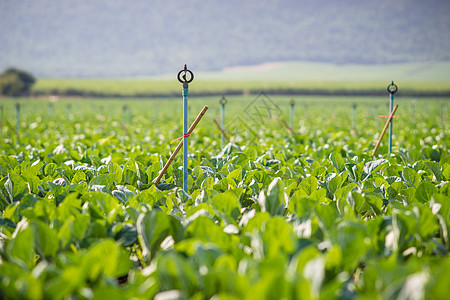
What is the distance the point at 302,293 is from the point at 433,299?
409 millimetres

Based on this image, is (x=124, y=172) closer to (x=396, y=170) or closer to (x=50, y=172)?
(x=50, y=172)

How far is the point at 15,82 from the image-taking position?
229 feet

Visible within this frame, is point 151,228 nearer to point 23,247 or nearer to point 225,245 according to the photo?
point 225,245

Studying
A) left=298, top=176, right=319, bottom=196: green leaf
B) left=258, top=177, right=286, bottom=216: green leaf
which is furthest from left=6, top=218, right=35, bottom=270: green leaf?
left=298, top=176, right=319, bottom=196: green leaf

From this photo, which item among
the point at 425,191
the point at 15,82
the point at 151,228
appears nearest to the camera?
the point at 151,228

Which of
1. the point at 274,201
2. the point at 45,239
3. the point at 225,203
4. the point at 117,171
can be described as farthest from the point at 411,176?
the point at 45,239

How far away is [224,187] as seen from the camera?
3.06 meters

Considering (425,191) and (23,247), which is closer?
(23,247)

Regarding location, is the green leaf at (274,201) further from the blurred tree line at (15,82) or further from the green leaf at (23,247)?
the blurred tree line at (15,82)

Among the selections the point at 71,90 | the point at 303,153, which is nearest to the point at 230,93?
the point at 71,90

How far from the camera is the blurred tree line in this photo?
69.4 metres

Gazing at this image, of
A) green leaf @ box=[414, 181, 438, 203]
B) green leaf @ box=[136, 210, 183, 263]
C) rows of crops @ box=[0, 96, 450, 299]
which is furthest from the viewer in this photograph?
green leaf @ box=[414, 181, 438, 203]

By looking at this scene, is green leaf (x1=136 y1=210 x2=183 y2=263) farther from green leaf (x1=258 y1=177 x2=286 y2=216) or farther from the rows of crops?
green leaf (x1=258 y1=177 x2=286 y2=216)

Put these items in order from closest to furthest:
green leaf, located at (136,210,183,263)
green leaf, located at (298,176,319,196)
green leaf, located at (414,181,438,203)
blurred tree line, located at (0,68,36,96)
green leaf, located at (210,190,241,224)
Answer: green leaf, located at (136,210,183,263), green leaf, located at (210,190,241,224), green leaf, located at (414,181,438,203), green leaf, located at (298,176,319,196), blurred tree line, located at (0,68,36,96)
